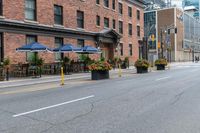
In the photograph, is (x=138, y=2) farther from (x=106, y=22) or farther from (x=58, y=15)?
(x=58, y=15)

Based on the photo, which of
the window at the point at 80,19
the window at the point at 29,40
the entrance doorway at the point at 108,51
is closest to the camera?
the window at the point at 29,40

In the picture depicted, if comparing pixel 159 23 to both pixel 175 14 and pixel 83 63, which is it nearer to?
pixel 175 14

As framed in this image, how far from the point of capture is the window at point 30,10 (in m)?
29.8

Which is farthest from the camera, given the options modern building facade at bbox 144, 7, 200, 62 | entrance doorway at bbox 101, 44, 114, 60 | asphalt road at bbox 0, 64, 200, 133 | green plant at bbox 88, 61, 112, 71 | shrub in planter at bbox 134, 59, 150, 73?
modern building facade at bbox 144, 7, 200, 62

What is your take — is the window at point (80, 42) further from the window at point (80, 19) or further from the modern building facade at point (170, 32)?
the modern building facade at point (170, 32)

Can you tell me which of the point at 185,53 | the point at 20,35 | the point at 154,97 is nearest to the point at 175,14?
the point at 185,53

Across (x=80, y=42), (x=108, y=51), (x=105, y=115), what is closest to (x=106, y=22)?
(x=108, y=51)

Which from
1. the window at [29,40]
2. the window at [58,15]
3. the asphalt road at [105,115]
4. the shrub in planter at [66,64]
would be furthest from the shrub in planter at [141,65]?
the asphalt road at [105,115]

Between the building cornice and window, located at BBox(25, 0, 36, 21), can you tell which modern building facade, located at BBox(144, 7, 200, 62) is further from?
window, located at BBox(25, 0, 36, 21)

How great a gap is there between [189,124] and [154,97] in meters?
4.75

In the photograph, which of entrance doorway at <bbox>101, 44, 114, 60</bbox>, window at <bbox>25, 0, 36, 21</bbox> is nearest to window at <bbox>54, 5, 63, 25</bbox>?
window at <bbox>25, 0, 36, 21</bbox>

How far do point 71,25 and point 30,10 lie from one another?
6615 mm

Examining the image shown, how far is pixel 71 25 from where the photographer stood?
1415 inches

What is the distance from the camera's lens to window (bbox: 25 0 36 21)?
2979cm
